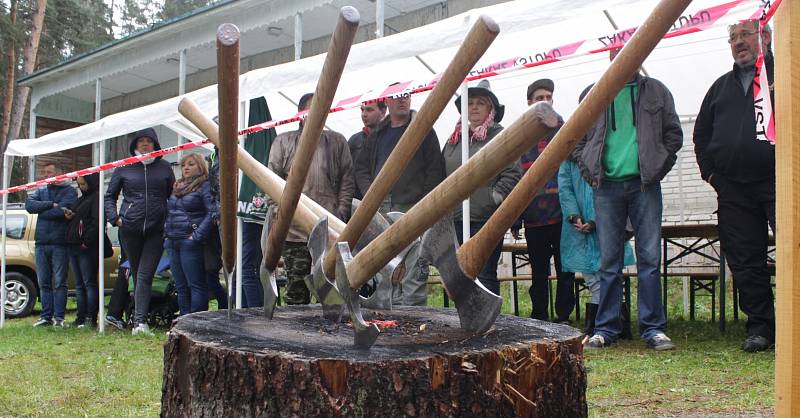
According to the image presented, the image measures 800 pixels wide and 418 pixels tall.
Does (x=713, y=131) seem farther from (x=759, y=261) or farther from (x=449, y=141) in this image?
(x=449, y=141)

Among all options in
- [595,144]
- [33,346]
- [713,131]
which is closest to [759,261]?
[713,131]

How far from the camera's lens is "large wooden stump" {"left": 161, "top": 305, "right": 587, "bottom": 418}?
1.45 meters

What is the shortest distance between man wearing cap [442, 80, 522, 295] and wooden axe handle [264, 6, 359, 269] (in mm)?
2505

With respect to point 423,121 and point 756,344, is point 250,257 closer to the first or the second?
point 756,344

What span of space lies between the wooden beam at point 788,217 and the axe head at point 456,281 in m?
0.66

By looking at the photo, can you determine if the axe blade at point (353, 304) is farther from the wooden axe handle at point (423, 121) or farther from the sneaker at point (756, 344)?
the sneaker at point (756, 344)

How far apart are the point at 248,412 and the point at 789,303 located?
1.28 m

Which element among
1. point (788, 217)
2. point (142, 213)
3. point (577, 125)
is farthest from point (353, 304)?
point (142, 213)

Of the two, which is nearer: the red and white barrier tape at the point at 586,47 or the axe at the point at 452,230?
the axe at the point at 452,230

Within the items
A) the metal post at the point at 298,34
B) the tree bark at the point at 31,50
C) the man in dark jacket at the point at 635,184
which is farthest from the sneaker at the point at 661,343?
the tree bark at the point at 31,50

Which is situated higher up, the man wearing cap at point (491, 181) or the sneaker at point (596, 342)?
the man wearing cap at point (491, 181)

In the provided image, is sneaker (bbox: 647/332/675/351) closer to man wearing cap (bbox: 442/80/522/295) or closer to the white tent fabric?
man wearing cap (bbox: 442/80/522/295)

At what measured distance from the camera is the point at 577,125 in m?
1.46

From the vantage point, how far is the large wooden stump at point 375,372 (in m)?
1.45
